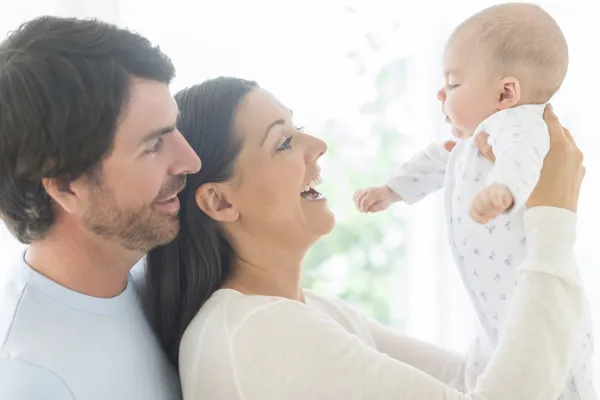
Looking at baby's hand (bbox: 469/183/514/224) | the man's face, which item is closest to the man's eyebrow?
the man's face

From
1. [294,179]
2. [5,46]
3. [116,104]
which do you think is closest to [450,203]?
[294,179]

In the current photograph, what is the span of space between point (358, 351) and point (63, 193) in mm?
555

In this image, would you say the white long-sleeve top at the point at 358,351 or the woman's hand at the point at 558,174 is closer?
the white long-sleeve top at the point at 358,351

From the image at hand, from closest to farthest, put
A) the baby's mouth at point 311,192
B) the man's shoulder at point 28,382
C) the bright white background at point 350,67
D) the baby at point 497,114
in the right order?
the man's shoulder at point 28,382 < the baby at point 497,114 < the baby's mouth at point 311,192 < the bright white background at point 350,67

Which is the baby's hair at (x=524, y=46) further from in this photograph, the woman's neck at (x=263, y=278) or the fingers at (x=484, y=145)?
the woman's neck at (x=263, y=278)

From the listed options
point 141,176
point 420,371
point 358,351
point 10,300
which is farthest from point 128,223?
point 420,371

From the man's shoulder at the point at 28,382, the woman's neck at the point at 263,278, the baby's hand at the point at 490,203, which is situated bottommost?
the man's shoulder at the point at 28,382

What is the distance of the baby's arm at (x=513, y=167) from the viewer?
1102mm

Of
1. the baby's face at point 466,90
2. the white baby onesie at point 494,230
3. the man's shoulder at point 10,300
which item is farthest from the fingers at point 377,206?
the man's shoulder at point 10,300

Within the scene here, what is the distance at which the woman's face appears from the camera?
1390mm

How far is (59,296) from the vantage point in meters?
1.21

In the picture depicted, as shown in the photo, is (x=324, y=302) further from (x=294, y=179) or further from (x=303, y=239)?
(x=294, y=179)

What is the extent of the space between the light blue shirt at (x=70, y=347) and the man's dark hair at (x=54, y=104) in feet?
0.42

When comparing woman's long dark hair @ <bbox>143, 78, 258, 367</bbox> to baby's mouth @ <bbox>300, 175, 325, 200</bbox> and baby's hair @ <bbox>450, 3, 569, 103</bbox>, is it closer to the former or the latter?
baby's mouth @ <bbox>300, 175, 325, 200</bbox>
